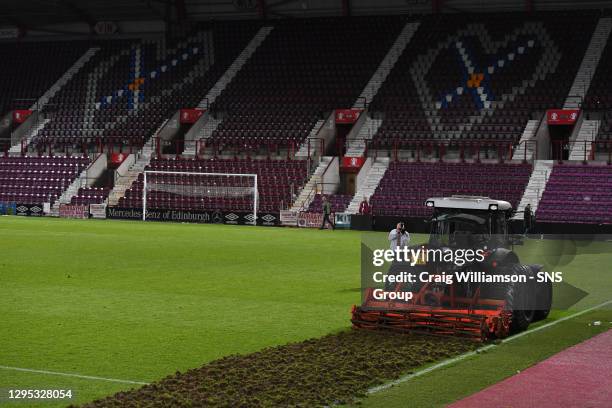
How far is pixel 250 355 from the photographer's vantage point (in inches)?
476

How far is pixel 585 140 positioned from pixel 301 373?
38.1 meters

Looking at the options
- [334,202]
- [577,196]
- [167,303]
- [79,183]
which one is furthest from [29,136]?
[167,303]

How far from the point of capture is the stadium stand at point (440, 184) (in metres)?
45.2

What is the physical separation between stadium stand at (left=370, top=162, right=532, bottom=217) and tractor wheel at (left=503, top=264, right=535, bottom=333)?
2914cm

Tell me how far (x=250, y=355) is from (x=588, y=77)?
4248 centimetres

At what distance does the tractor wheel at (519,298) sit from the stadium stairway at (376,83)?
118ft

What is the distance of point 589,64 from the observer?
168 feet

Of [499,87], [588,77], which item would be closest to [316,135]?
[499,87]

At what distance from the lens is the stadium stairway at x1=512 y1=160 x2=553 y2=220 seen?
1714 inches

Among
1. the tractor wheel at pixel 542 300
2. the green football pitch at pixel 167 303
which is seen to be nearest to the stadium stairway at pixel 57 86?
the green football pitch at pixel 167 303

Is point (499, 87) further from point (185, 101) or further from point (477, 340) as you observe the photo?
point (477, 340)

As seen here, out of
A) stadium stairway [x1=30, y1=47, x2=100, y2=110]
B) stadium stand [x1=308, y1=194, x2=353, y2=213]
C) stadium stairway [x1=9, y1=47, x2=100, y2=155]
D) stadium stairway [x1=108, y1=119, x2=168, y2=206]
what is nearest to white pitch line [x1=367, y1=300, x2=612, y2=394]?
stadium stand [x1=308, y1=194, x2=353, y2=213]

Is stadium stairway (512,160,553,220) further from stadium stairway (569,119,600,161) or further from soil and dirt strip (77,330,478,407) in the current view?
soil and dirt strip (77,330,478,407)

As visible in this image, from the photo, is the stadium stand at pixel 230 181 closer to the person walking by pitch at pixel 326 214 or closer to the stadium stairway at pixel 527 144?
the person walking by pitch at pixel 326 214
